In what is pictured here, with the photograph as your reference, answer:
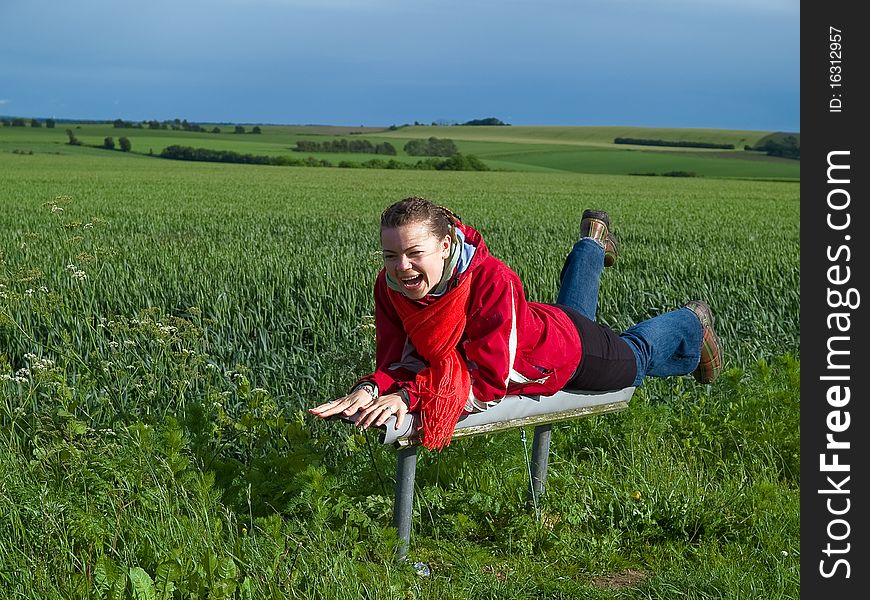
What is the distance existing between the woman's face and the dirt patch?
1.30 meters

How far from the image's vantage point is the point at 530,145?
90312 mm

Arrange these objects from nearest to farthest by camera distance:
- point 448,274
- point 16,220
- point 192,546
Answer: point 192,546, point 448,274, point 16,220

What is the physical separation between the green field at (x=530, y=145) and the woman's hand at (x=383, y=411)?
179 feet

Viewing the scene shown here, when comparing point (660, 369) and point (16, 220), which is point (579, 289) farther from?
point (16, 220)

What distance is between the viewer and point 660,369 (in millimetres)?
4457

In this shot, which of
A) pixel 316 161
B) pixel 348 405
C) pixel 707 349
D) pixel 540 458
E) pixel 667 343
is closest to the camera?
pixel 348 405

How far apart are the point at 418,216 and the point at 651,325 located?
176 cm

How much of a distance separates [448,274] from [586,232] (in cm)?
176

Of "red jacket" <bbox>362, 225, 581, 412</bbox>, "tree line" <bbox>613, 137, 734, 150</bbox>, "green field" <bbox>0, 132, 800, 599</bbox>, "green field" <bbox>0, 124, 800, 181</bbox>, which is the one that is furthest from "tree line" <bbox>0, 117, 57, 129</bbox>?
"red jacket" <bbox>362, 225, 581, 412</bbox>

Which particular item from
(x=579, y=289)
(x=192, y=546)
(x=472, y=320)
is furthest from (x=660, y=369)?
(x=192, y=546)

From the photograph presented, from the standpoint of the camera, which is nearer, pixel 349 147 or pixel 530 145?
→ pixel 349 147

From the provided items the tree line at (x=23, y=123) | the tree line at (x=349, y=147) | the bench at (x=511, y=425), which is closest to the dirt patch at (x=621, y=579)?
the bench at (x=511, y=425)

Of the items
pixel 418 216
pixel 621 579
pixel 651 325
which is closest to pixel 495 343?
pixel 418 216

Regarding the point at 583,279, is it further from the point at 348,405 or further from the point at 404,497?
the point at 348,405
